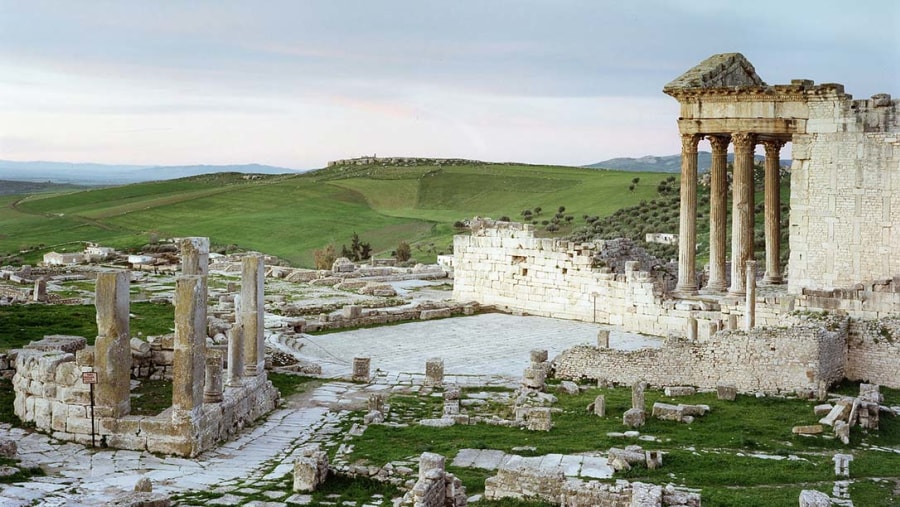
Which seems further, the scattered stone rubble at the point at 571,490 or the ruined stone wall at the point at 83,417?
the ruined stone wall at the point at 83,417

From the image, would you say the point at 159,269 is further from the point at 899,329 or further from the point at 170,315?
the point at 899,329

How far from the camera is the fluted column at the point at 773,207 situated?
114 feet

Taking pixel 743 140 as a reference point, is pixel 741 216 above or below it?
below

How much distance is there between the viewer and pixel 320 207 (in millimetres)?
105125

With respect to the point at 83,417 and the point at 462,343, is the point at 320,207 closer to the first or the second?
the point at 462,343

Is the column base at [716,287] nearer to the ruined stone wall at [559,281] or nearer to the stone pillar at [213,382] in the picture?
the ruined stone wall at [559,281]

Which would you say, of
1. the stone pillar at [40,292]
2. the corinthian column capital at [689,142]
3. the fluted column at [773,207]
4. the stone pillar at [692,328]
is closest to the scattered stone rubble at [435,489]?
the stone pillar at [692,328]

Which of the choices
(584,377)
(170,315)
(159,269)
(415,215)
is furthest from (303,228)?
(584,377)

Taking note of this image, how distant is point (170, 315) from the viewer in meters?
31.1

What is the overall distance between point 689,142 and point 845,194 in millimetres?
5456

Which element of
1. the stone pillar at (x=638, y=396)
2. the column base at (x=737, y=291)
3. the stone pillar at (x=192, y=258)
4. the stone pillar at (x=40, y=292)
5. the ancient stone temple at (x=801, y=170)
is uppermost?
the ancient stone temple at (x=801, y=170)

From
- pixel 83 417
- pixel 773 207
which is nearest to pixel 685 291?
pixel 773 207

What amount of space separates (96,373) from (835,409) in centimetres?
1297

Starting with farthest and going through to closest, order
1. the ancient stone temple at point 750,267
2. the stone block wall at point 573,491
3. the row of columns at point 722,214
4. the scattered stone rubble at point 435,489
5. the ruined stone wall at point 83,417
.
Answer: the row of columns at point 722,214
the ancient stone temple at point 750,267
the ruined stone wall at point 83,417
the scattered stone rubble at point 435,489
the stone block wall at point 573,491
